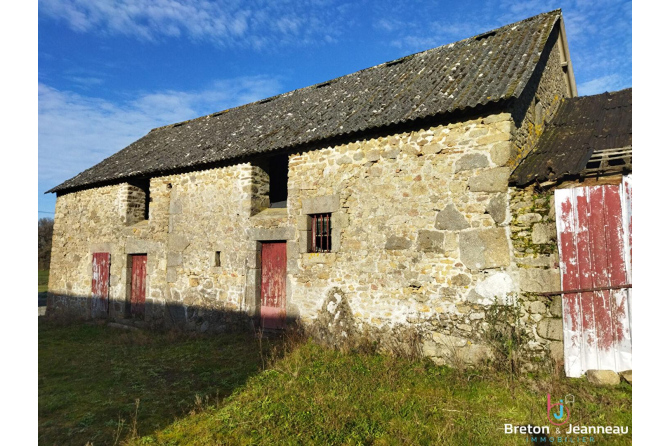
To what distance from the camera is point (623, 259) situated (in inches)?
191

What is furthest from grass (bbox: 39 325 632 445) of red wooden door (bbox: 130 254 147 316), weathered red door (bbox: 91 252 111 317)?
weathered red door (bbox: 91 252 111 317)

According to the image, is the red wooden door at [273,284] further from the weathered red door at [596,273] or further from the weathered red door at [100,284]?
the weathered red door at [100,284]

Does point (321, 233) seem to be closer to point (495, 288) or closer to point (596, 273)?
point (495, 288)

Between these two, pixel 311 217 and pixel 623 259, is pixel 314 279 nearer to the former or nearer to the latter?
pixel 311 217

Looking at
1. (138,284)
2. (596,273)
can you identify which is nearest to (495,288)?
(596,273)

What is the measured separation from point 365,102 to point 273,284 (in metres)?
4.39

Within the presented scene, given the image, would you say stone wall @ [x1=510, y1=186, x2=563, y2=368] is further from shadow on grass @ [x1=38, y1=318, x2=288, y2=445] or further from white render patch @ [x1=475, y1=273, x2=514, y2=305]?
shadow on grass @ [x1=38, y1=318, x2=288, y2=445]

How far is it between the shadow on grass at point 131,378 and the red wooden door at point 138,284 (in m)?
0.99

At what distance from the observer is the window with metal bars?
7.48m

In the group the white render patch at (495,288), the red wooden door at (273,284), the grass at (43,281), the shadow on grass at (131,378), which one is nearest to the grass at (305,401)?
the shadow on grass at (131,378)

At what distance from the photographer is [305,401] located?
15.0 ft
